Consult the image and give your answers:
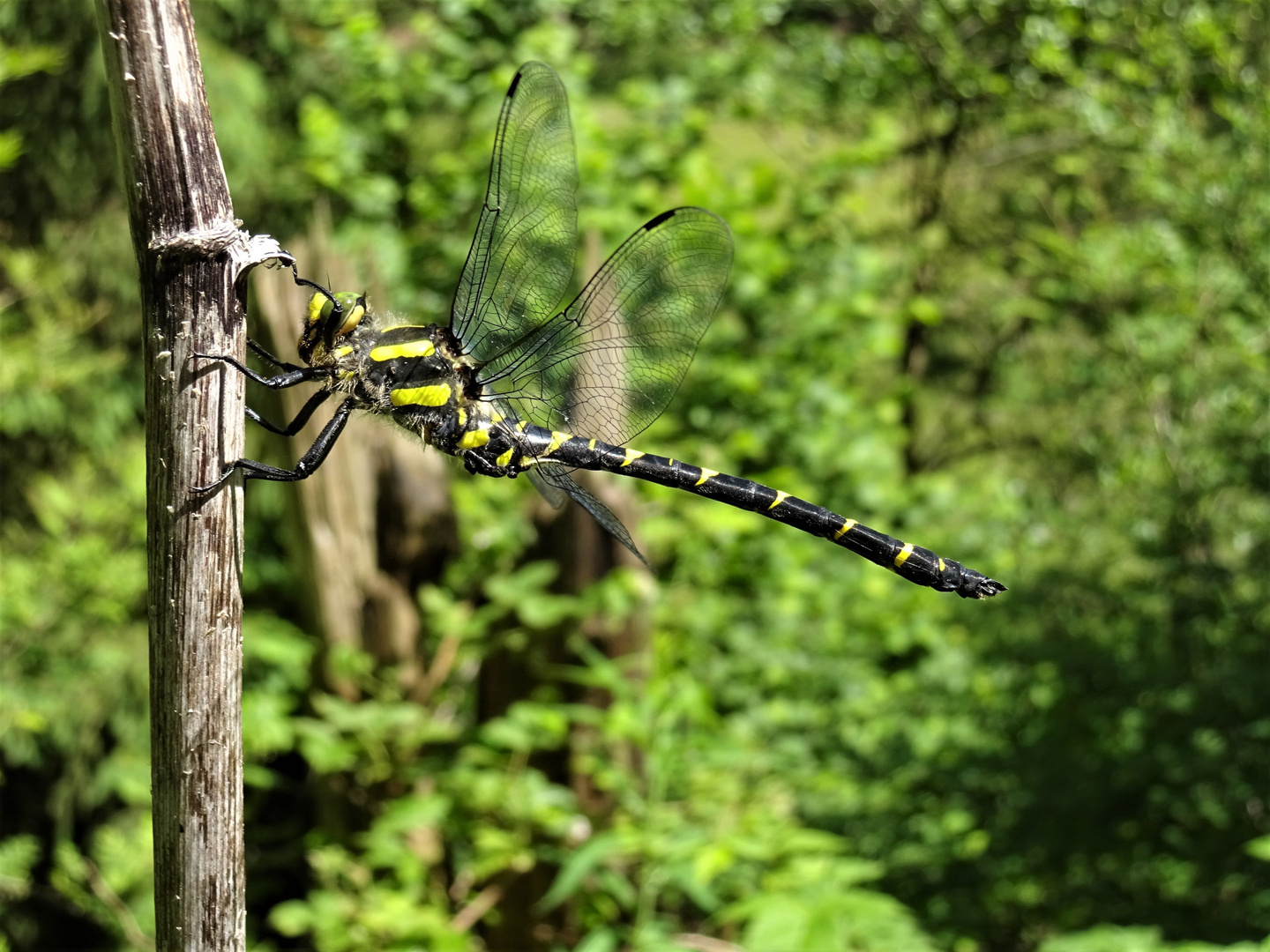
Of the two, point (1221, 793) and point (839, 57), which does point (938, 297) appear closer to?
point (839, 57)

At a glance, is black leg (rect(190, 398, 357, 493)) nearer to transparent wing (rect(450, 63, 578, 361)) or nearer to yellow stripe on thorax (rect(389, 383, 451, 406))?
yellow stripe on thorax (rect(389, 383, 451, 406))

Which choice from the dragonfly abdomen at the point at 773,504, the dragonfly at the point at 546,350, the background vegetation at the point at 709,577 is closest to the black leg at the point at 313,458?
the dragonfly at the point at 546,350

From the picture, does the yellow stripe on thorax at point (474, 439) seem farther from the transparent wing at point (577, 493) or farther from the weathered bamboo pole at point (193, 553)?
the weathered bamboo pole at point (193, 553)

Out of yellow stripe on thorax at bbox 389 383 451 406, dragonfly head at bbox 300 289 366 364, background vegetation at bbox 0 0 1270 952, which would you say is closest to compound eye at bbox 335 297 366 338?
dragonfly head at bbox 300 289 366 364

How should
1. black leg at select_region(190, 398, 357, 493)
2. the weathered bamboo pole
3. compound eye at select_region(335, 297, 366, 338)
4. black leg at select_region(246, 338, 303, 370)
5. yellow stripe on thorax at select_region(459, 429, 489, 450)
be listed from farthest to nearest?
1. yellow stripe on thorax at select_region(459, 429, 489, 450)
2. compound eye at select_region(335, 297, 366, 338)
3. black leg at select_region(246, 338, 303, 370)
4. black leg at select_region(190, 398, 357, 493)
5. the weathered bamboo pole

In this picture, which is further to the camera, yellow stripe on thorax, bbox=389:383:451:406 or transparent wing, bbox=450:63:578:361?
transparent wing, bbox=450:63:578:361

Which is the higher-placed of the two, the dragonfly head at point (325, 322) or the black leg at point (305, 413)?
the dragonfly head at point (325, 322)

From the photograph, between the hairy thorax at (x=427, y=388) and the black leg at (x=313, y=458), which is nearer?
the black leg at (x=313, y=458)
